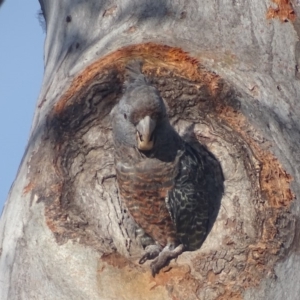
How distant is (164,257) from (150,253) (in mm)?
208

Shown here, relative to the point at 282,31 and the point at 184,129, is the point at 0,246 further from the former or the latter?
the point at 282,31

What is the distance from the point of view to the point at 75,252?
2.64 m

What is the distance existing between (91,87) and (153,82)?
32cm

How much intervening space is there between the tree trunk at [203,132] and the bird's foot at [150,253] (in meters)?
0.06

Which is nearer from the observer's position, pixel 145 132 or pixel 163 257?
pixel 163 257

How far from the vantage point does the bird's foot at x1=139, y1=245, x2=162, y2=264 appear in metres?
2.95

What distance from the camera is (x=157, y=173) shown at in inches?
133

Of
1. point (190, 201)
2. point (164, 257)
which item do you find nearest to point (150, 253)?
point (164, 257)

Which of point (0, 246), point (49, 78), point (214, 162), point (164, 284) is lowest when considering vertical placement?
point (164, 284)

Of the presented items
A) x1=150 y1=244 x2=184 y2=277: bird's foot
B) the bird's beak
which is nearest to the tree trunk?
x1=150 y1=244 x2=184 y2=277: bird's foot

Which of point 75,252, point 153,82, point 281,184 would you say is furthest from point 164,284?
point 153,82

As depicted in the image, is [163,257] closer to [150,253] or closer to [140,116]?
[150,253]

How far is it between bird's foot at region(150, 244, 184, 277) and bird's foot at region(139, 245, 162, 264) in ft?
0.15

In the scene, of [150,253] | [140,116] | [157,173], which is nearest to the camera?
[150,253]
